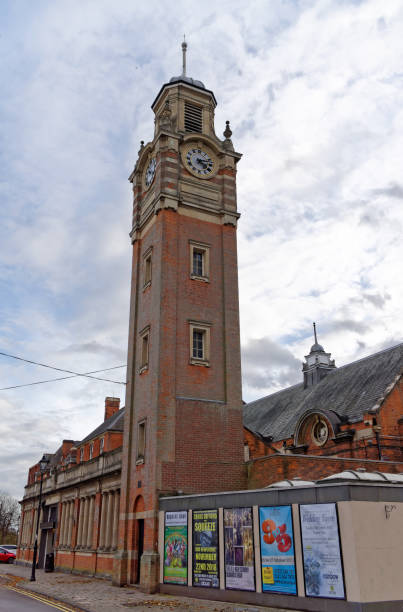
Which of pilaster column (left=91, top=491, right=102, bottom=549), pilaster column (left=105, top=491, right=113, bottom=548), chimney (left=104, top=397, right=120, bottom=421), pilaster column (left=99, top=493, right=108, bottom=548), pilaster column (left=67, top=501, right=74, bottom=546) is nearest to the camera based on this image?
pilaster column (left=105, top=491, right=113, bottom=548)

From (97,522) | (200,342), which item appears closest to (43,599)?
(97,522)

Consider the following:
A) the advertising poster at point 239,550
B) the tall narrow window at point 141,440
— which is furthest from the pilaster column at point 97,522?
the advertising poster at point 239,550

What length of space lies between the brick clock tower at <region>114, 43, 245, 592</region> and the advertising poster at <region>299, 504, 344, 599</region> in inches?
336

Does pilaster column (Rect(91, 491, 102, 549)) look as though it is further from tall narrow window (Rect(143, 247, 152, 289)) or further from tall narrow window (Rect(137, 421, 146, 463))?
tall narrow window (Rect(143, 247, 152, 289))

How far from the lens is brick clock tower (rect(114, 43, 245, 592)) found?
24734 mm

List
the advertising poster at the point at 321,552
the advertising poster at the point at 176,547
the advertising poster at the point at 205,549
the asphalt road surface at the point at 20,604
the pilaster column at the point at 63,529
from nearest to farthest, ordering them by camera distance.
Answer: the advertising poster at the point at 321,552, the asphalt road surface at the point at 20,604, the advertising poster at the point at 205,549, the advertising poster at the point at 176,547, the pilaster column at the point at 63,529

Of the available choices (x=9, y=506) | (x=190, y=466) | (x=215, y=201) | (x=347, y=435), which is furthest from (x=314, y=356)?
(x=9, y=506)

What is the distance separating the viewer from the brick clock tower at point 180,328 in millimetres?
24734

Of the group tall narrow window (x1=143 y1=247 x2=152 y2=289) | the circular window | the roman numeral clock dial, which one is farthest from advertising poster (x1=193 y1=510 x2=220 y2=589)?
the roman numeral clock dial

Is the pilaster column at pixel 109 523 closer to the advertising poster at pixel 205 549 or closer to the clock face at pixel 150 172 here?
the advertising poster at pixel 205 549

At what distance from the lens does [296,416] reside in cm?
4084

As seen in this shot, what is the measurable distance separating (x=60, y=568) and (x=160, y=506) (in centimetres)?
2098

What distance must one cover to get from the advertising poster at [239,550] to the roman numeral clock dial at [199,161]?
19.1 meters

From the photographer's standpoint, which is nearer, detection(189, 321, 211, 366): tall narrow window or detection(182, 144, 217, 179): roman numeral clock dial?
detection(189, 321, 211, 366): tall narrow window
